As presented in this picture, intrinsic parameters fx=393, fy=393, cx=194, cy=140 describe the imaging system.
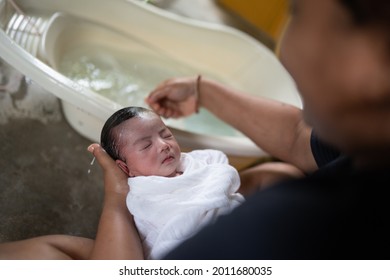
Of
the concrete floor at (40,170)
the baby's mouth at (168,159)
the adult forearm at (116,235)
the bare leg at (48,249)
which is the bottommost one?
the concrete floor at (40,170)

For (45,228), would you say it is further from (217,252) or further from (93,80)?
(217,252)

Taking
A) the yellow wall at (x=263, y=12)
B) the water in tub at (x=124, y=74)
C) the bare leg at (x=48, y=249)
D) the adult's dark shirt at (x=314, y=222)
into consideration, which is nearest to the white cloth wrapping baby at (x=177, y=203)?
the bare leg at (x=48, y=249)

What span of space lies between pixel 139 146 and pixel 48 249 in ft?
1.20

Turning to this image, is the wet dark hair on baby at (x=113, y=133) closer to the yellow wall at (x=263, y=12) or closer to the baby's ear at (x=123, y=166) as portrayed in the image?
the baby's ear at (x=123, y=166)

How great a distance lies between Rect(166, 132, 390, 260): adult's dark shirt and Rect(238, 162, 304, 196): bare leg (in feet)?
2.36

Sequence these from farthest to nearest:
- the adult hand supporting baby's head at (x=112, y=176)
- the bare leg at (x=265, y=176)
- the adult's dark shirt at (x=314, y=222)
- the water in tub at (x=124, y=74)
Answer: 1. the water in tub at (x=124, y=74)
2. the bare leg at (x=265, y=176)
3. the adult hand supporting baby's head at (x=112, y=176)
4. the adult's dark shirt at (x=314, y=222)

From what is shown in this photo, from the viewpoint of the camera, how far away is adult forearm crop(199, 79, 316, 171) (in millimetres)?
1306

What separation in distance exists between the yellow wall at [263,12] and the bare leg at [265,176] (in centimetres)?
162

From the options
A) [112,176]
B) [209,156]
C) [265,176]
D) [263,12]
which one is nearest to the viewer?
[112,176]

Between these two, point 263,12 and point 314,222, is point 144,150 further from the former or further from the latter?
point 263,12

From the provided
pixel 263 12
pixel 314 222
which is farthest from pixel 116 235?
pixel 263 12

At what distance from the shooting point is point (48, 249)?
103 centimetres

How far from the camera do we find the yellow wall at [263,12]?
9.07 feet

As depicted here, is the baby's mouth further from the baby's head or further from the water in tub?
the water in tub
